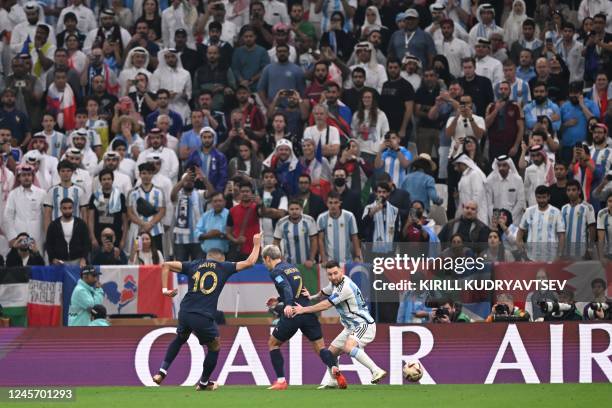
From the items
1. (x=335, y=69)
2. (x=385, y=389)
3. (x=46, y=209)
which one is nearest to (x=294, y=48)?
(x=335, y=69)

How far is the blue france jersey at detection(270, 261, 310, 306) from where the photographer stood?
18692 mm

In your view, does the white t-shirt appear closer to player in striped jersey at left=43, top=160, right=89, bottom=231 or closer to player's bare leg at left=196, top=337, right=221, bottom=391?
player in striped jersey at left=43, top=160, right=89, bottom=231

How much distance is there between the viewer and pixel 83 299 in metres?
21.8

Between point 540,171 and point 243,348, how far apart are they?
6992mm

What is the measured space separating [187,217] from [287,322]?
6038mm

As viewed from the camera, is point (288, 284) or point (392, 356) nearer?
point (288, 284)

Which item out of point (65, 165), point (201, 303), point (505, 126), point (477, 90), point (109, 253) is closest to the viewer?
point (201, 303)

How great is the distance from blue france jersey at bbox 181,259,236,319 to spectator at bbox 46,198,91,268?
546 cm

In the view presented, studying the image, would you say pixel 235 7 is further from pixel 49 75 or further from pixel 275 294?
pixel 275 294

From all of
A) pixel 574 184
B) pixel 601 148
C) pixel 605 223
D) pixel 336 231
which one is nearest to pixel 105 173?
pixel 336 231

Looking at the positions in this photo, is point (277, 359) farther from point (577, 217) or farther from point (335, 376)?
point (577, 217)

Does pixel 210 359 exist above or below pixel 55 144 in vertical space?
below

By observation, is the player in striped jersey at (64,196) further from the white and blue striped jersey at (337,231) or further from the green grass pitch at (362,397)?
the green grass pitch at (362,397)

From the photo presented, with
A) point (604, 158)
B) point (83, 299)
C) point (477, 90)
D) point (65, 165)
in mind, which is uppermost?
point (477, 90)
